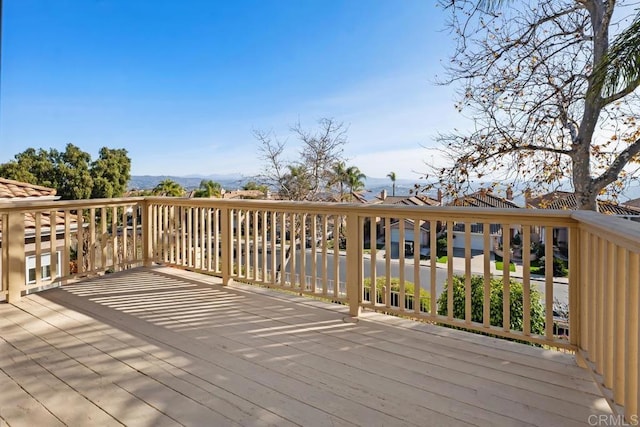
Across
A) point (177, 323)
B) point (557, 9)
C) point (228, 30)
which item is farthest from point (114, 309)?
point (228, 30)

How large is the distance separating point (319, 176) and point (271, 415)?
28.1ft

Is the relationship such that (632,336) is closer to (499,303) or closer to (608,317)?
(608,317)

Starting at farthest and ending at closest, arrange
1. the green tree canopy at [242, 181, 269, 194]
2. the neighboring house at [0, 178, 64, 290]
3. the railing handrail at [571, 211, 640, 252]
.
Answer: the green tree canopy at [242, 181, 269, 194] → the neighboring house at [0, 178, 64, 290] → the railing handrail at [571, 211, 640, 252]

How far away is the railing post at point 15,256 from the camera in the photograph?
3.04m

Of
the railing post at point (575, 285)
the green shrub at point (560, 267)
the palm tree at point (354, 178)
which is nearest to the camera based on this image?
the railing post at point (575, 285)

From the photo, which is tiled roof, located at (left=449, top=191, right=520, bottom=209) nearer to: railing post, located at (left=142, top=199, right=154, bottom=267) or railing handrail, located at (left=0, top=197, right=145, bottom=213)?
railing post, located at (left=142, top=199, right=154, bottom=267)

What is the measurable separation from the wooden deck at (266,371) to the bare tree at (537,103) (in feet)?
9.68

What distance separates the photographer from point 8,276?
9.96 ft

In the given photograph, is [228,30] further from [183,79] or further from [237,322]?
[237,322]

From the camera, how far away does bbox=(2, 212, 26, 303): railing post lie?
304 centimetres

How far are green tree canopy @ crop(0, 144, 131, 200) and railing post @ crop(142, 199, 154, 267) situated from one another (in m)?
14.9

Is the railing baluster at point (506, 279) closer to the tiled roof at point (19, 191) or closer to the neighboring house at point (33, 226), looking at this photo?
the neighboring house at point (33, 226)

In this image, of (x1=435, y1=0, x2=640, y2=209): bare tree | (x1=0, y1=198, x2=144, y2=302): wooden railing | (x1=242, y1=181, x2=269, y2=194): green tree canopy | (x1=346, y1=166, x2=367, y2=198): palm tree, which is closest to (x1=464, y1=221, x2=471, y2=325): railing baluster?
(x1=435, y1=0, x2=640, y2=209): bare tree

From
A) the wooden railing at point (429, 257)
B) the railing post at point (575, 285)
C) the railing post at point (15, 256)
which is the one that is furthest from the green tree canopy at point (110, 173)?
the railing post at point (575, 285)
